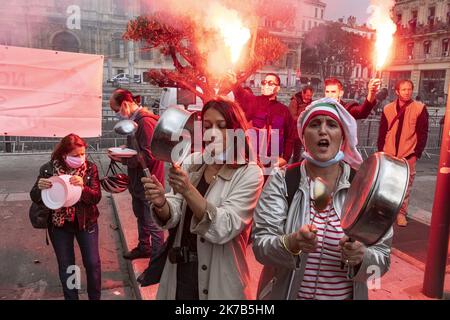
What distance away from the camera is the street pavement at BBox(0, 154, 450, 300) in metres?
3.80

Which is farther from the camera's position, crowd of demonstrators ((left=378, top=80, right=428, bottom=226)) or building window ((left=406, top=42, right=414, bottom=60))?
building window ((left=406, top=42, right=414, bottom=60))

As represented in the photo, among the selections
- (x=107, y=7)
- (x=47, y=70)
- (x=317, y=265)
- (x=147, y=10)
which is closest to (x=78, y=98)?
(x=47, y=70)

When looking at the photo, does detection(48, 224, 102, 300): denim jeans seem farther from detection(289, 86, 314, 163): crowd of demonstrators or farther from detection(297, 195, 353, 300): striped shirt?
detection(289, 86, 314, 163): crowd of demonstrators

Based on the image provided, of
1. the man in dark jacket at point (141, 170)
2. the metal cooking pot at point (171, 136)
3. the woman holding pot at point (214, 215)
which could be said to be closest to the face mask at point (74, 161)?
the man in dark jacket at point (141, 170)

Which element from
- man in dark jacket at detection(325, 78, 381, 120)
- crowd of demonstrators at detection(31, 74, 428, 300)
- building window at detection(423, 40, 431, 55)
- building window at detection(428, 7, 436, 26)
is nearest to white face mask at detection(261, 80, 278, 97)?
man in dark jacket at detection(325, 78, 381, 120)

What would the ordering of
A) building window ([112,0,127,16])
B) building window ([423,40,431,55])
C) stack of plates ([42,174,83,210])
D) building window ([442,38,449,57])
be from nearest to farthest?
1. stack of plates ([42,174,83,210])
2. building window ([112,0,127,16])
3. building window ([442,38,449,57])
4. building window ([423,40,431,55])

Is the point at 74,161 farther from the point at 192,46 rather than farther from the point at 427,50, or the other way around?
the point at 427,50

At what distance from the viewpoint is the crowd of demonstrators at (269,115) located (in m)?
4.55

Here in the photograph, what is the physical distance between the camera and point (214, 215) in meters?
1.88

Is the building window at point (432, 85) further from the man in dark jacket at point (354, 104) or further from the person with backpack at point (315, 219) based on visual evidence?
the person with backpack at point (315, 219)

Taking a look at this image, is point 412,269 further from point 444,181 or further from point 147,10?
point 147,10

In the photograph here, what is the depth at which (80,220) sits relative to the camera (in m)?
3.11

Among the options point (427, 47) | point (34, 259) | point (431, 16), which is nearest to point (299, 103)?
point (34, 259)

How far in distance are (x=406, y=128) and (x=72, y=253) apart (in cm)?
471
